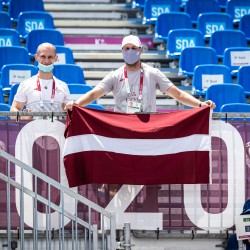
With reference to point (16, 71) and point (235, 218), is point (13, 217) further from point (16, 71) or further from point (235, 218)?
point (16, 71)

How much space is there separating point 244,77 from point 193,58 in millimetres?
891

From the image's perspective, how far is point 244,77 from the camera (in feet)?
45.3

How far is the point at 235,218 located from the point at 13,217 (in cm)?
200

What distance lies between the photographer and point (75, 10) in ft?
52.9

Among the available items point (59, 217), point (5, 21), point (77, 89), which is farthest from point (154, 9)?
point (59, 217)

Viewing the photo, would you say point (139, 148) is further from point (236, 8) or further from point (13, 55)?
point (236, 8)

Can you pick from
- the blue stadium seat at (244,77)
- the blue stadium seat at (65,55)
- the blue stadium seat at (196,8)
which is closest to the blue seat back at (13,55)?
the blue stadium seat at (65,55)

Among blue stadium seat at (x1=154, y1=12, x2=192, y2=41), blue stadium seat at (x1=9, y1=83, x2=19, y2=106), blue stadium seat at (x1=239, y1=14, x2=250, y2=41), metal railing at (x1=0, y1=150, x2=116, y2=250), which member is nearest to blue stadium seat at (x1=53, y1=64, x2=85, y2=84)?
blue stadium seat at (x1=9, y1=83, x2=19, y2=106)

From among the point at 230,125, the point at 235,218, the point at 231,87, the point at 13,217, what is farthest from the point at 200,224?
the point at 231,87

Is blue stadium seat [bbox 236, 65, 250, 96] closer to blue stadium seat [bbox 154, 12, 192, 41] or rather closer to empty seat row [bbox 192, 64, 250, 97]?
empty seat row [bbox 192, 64, 250, 97]

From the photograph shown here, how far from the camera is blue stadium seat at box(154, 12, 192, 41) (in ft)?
50.1

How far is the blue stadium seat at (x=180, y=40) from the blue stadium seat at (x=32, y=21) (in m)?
1.76

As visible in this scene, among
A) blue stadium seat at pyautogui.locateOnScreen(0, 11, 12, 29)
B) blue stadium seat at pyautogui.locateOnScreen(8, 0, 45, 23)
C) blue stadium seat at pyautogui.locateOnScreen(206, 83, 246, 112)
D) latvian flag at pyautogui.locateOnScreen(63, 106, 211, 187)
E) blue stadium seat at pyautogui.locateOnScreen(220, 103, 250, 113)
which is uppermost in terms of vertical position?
→ blue stadium seat at pyautogui.locateOnScreen(8, 0, 45, 23)

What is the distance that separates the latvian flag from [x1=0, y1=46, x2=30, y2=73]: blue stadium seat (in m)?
4.47
